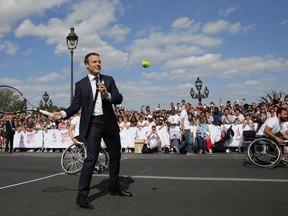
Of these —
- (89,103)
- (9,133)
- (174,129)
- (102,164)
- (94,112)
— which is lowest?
(102,164)

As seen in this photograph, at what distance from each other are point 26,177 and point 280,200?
5591 mm

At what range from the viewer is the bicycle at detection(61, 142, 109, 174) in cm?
837

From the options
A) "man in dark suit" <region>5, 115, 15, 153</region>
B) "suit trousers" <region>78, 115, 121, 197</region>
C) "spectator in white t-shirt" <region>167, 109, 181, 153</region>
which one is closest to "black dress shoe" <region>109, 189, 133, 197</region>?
"suit trousers" <region>78, 115, 121, 197</region>

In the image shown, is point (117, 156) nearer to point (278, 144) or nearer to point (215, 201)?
point (215, 201)

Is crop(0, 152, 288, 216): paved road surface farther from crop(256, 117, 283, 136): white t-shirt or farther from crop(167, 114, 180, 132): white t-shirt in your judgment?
crop(167, 114, 180, 132): white t-shirt

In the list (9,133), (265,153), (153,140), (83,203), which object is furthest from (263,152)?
(9,133)

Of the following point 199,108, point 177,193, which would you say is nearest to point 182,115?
point 199,108

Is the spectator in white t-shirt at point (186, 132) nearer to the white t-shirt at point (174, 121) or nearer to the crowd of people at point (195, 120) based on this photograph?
the crowd of people at point (195, 120)

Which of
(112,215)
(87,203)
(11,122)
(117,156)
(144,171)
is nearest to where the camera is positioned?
(112,215)

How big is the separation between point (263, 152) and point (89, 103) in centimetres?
548

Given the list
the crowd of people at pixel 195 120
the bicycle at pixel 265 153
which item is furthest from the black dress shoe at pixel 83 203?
the crowd of people at pixel 195 120

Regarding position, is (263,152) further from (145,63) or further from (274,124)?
(145,63)

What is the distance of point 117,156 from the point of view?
5266 mm

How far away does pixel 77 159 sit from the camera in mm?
8664
